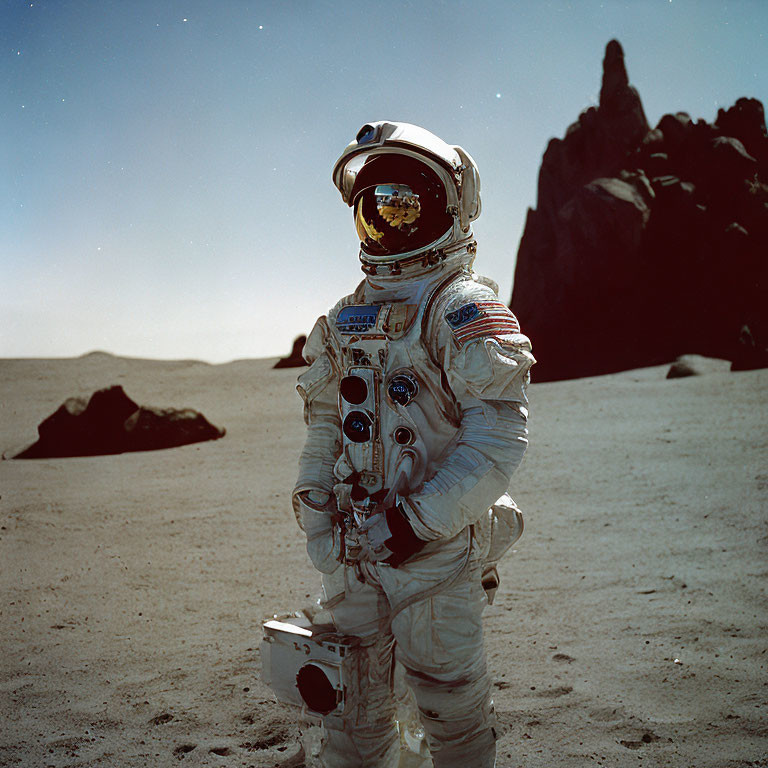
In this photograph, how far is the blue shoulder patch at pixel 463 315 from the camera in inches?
89.3

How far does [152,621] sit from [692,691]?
3.39 metres

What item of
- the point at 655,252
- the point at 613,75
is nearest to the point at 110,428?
the point at 655,252

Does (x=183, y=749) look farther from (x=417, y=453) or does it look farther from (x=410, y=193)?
(x=410, y=193)

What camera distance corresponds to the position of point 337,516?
2.46m

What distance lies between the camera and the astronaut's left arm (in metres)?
2.19

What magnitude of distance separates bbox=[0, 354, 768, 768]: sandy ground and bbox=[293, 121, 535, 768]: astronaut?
1086 mm

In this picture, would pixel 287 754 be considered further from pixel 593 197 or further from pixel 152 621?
pixel 593 197

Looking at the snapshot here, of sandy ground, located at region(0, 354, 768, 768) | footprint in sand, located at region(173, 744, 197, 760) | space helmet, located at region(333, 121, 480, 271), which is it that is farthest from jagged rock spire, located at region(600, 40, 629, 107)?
footprint in sand, located at region(173, 744, 197, 760)

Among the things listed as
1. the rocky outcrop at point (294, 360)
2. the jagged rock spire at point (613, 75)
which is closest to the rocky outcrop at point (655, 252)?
the jagged rock spire at point (613, 75)

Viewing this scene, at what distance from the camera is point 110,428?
35.8 ft

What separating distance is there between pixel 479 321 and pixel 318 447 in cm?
80

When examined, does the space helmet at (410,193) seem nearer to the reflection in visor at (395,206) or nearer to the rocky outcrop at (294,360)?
the reflection in visor at (395,206)

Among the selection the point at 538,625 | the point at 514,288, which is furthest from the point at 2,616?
the point at 514,288

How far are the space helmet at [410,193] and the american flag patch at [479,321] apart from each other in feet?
0.90
